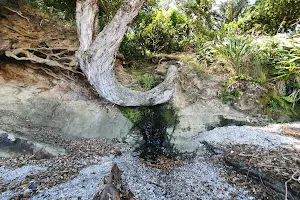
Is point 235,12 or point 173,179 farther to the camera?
point 235,12

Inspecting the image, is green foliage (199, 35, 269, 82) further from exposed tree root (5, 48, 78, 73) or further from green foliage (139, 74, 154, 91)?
exposed tree root (5, 48, 78, 73)

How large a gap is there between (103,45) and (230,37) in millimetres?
3199

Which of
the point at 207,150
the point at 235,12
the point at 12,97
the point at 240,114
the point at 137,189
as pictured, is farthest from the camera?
the point at 235,12

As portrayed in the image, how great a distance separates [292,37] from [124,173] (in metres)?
4.94

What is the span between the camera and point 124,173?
8.42ft

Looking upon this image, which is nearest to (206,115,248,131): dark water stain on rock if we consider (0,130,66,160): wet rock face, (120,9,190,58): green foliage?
(120,9,190,58): green foliage

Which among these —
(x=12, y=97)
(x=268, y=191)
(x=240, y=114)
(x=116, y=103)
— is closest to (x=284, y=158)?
(x=268, y=191)

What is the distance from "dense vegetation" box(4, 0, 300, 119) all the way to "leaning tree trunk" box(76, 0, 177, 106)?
691 mm

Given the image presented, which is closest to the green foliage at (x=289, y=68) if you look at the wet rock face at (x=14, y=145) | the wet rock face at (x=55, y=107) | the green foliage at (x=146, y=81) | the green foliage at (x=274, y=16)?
the green foliage at (x=274, y=16)

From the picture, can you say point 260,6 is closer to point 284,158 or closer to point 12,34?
point 284,158

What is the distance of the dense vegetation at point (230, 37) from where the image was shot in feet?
13.9

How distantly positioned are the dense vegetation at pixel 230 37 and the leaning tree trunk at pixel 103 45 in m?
0.69

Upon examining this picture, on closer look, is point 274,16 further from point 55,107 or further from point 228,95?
point 55,107

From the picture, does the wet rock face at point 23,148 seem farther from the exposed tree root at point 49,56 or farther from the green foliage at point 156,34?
the green foliage at point 156,34
